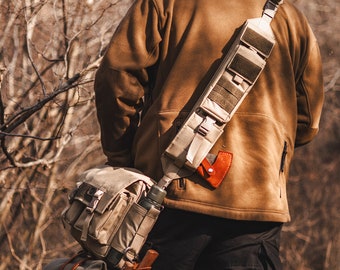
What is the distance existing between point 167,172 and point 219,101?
359 mm

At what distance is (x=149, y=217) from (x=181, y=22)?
0.83m

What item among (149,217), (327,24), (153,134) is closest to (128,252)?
(149,217)

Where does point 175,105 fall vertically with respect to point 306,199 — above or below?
above

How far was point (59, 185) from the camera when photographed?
895 cm

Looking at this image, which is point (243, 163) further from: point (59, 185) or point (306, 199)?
point (306, 199)

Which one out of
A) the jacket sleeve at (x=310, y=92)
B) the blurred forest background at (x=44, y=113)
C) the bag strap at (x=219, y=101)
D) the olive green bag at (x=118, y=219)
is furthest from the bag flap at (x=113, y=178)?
the blurred forest background at (x=44, y=113)

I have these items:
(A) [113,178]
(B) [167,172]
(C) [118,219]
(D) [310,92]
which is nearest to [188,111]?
(B) [167,172]

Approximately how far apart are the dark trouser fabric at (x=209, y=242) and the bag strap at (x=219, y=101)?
193 mm

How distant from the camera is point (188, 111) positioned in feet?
11.5

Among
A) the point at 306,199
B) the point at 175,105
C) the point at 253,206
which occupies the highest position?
the point at 175,105

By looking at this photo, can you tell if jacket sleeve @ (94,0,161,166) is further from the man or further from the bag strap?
the bag strap

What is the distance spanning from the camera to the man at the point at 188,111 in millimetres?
3465

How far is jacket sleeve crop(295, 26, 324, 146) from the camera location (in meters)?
3.87

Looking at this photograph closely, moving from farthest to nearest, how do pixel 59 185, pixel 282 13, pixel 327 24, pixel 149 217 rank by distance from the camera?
pixel 327 24, pixel 59 185, pixel 282 13, pixel 149 217
